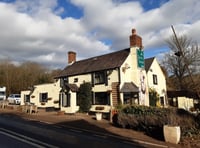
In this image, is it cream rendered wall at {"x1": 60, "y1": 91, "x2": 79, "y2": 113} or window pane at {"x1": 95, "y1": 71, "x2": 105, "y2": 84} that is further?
cream rendered wall at {"x1": 60, "y1": 91, "x2": 79, "y2": 113}

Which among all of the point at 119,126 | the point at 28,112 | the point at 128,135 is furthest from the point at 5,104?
the point at 128,135

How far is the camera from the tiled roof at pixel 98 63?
91.1 ft

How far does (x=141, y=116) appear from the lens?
16.3 meters

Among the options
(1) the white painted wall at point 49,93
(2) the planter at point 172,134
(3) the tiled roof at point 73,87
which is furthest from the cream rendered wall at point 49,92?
(2) the planter at point 172,134

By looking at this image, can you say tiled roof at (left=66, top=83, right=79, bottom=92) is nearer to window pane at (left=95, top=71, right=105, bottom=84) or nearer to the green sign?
window pane at (left=95, top=71, right=105, bottom=84)

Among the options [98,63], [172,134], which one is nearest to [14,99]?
[98,63]

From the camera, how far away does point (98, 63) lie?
1197 inches

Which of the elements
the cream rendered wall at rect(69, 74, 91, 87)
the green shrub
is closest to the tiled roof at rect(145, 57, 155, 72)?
the cream rendered wall at rect(69, 74, 91, 87)

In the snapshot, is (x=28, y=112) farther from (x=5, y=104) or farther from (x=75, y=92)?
(x=5, y=104)

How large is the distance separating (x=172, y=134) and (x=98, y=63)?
61.5ft

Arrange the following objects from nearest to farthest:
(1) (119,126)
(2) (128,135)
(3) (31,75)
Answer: (2) (128,135) < (1) (119,126) < (3) (31,75)

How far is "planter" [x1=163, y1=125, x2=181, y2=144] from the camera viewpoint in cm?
1246

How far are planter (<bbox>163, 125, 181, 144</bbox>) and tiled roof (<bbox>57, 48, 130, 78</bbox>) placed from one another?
46.6 feet

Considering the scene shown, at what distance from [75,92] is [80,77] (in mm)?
2152
